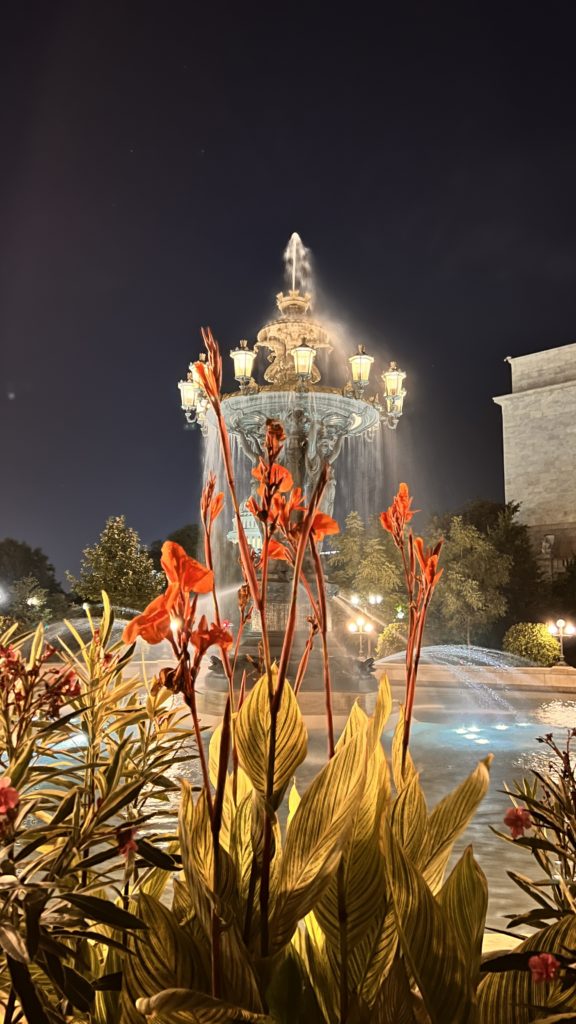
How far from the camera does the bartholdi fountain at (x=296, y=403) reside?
11.5 meters

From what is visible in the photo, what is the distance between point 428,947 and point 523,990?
30 centimetres

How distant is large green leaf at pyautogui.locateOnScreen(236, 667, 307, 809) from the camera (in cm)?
130

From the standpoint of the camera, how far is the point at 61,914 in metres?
1.13

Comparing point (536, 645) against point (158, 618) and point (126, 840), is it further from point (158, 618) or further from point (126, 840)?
point (158, 618)

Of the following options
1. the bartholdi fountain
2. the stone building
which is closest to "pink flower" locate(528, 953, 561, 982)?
the bartholdi fountain

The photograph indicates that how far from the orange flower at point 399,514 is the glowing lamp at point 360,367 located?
10.4m

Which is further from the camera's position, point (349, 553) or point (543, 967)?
point (349, 553)

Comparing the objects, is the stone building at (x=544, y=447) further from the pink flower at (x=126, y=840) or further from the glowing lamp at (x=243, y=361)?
the pink flower at (x=126, y=840)

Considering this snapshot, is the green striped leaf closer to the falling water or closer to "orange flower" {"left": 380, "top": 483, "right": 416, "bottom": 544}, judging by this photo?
"orange flower" {"left": 380, "top": 483, "right": 416, "bottom": 544}

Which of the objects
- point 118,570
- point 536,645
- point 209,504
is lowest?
point 536,645

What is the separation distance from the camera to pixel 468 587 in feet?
76.4

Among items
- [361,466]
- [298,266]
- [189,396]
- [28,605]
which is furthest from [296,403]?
[28,605]

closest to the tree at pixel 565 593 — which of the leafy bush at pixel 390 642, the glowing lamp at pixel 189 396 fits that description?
the leafy bush at pixel 390 642

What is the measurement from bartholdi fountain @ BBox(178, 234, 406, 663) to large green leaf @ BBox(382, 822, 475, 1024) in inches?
382
